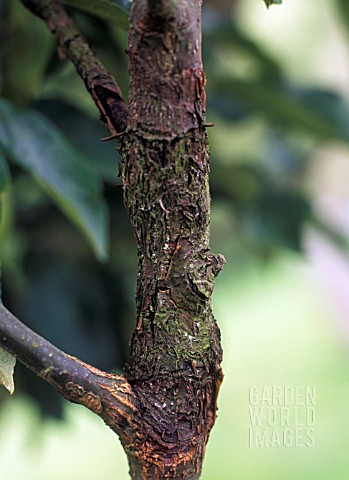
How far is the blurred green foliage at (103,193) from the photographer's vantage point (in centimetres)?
95

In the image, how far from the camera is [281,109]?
108 centimetres

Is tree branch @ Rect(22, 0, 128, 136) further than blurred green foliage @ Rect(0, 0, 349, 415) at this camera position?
No

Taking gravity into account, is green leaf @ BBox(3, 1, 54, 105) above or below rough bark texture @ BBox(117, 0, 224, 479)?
above

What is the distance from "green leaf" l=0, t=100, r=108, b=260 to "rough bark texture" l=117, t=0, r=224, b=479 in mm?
268

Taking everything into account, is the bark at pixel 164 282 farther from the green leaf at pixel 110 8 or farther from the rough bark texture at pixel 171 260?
the green leaf at pixel 110 8

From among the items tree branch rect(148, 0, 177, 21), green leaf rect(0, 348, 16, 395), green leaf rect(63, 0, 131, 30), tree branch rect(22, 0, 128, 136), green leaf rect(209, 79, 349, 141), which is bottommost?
green leaf rect(0, 348, 16, 395)

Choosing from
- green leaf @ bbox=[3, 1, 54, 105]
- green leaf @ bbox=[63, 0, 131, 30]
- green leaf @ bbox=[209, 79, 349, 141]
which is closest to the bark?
green leaf @ bbox=[63, 0, 131, 30]

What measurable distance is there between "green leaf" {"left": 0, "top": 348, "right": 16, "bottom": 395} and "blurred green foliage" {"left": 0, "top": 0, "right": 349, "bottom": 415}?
449mm

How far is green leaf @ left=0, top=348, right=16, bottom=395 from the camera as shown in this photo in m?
0.47

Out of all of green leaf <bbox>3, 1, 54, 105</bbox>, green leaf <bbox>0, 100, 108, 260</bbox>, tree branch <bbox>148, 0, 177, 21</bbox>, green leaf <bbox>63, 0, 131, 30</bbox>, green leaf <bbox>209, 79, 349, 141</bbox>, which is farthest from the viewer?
green leaf <bbox>209, 79, 349, 141</bbox>

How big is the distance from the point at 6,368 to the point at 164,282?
0.39 ft

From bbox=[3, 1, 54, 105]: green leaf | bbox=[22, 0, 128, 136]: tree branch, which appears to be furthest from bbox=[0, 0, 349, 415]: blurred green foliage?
bbox=[22, 0, 128, 136]: tree branch

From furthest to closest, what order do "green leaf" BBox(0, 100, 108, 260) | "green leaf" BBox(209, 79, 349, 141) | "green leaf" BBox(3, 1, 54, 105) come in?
"green leaf" BBox(209, 79, 349, 141) → "green leaf" BBox(3, 1, 54, 105) → "green leaf" BBox(0, 100, 108, 260)

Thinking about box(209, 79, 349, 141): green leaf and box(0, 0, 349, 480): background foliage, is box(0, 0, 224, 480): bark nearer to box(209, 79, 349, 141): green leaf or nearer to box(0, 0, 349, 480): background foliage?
box(0, 0, 349, 480): background foliage
